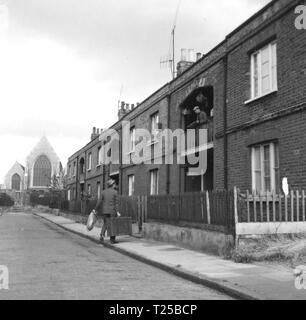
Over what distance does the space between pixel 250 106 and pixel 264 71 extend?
1036 mm

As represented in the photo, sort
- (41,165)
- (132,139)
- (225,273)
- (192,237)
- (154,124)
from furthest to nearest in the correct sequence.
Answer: (41,165) < (132,139) < (154,124) < (192,237) < (225,273)

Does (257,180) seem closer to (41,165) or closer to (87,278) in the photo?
(87,278)

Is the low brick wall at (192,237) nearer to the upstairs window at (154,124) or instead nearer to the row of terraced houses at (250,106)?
the row of terraced houses at (250,106)

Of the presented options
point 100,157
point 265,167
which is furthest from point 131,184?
point 265,167

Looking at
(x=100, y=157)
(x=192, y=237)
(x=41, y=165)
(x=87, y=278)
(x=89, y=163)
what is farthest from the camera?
(x=41, y=165)

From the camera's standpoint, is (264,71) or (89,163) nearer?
(264,71)

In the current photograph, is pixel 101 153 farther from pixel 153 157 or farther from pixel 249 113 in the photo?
pixel 249 113

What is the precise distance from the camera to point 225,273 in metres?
8.21

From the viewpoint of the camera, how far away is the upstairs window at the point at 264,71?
483 inches

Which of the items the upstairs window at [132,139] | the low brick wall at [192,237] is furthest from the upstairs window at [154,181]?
the low brick wall at [192,237]

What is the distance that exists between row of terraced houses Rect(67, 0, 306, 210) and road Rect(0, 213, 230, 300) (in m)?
4.30

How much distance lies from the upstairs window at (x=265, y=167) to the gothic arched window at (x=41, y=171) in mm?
74305

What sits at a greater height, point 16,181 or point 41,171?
point 41,171
